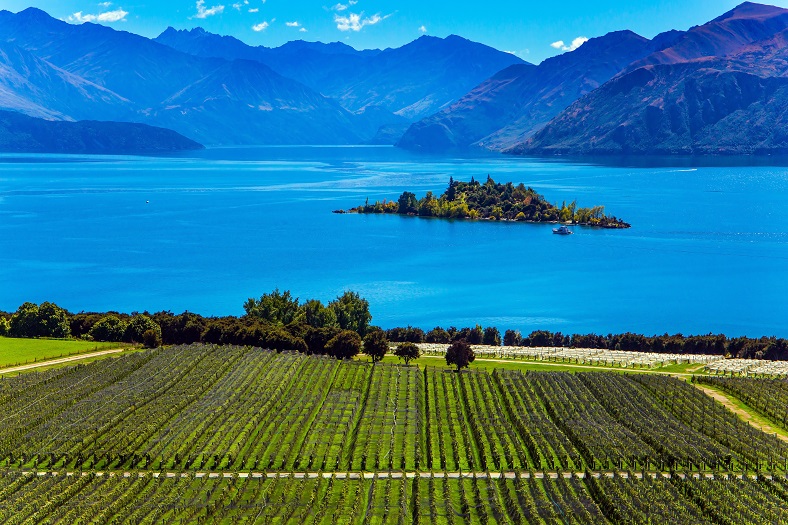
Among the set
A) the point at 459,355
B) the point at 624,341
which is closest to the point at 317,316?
the point at 459,355

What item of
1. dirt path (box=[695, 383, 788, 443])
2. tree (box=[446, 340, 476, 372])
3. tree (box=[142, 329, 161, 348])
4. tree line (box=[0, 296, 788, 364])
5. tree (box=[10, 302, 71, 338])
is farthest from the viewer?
tree (box=[10, 302, 71, 338])

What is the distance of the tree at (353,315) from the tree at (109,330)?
22.2 m

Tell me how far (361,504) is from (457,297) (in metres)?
77.9

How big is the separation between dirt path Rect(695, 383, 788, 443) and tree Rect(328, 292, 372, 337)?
123 feet

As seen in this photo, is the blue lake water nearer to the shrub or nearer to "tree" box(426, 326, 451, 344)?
"tree" box(426, 326, 451, 344)

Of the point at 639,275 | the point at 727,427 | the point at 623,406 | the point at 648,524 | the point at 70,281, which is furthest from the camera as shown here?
the point at 639,275

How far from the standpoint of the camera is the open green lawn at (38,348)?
2886 inches

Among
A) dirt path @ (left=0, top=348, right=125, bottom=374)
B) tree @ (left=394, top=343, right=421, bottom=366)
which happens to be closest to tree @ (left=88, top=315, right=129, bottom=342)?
dirt path @ (left=0, top=348, right=125, bottom=374)

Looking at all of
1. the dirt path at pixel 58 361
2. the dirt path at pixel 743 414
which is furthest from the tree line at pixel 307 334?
the dirt path at pixel 743 414

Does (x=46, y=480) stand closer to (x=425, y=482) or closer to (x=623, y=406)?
(x=425, y=482)

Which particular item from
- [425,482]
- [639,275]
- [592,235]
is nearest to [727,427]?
[425,482]

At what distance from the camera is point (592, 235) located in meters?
184

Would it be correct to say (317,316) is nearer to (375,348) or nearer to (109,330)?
(375,348)

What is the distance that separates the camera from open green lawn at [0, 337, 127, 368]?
241 feet
